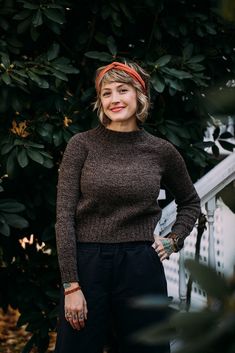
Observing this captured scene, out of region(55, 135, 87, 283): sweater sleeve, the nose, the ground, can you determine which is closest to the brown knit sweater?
region(55, 135, 87, 283): sweater sleeve

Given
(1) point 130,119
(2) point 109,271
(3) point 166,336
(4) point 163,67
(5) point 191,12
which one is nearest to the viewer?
(3) point 166,336

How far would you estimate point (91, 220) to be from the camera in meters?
2.43

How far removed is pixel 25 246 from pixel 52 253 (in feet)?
0.64

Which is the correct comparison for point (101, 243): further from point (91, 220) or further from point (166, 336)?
point (166, 336)

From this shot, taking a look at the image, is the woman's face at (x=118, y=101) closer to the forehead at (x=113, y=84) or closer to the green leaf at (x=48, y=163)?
the forehead at (x=113, y=84)

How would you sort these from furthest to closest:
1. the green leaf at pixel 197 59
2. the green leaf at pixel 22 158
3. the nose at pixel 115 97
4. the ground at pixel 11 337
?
the ground at pixel 11 337 → the green leaf at pixel 197 59 → the green leaf at pixel 22 158 → the nose at pixel 115 97

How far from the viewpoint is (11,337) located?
17.1 feet

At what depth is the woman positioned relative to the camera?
239 cm

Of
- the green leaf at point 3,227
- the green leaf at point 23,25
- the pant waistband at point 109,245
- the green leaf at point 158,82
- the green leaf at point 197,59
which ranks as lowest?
the pant waistband at point 109,245

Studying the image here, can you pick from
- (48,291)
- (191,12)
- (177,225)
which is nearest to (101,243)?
(177,225)

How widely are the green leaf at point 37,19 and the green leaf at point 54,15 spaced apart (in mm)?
29

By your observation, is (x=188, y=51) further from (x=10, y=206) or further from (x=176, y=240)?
(x=10, y=206)

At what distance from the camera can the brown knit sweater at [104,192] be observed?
93.9 inches

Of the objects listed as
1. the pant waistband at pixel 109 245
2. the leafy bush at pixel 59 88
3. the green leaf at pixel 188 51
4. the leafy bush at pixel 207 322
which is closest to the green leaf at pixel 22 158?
the leafy bush at pixel 59 88
